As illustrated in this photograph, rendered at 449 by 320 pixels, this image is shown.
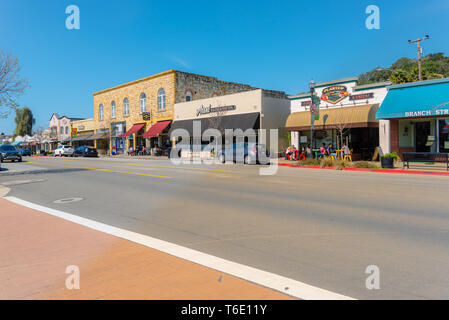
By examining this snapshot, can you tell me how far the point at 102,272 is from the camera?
4.24 meters

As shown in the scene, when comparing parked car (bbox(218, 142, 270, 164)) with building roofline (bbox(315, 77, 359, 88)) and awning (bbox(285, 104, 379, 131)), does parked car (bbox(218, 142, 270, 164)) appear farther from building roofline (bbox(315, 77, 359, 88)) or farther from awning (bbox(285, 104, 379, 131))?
building roofline (bbox(315, 77, 359, 88))

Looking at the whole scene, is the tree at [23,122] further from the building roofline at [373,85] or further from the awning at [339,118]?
the building roofline at [373,85]

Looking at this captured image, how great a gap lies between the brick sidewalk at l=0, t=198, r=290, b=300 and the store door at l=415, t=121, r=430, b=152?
21.5 meters

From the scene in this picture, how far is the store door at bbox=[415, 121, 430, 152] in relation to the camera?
21.2 metres

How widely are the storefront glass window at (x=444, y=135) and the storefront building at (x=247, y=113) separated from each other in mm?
13562

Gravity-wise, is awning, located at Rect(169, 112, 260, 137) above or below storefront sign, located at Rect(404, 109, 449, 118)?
above

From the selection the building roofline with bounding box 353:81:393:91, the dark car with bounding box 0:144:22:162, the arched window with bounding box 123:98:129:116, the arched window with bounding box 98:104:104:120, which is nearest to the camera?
the building roofline with bounding box 353:81:393:91

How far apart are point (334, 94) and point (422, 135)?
6461 mm

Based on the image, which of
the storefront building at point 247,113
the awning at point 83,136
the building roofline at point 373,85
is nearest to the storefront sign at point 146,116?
the storefront building at point 247,113

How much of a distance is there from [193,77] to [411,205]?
3626cm

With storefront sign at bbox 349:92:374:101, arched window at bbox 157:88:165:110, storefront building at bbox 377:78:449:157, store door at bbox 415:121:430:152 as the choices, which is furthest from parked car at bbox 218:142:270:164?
arched window at bbox 157:88:165:110

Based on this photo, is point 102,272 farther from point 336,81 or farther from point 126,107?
A: point 126,107

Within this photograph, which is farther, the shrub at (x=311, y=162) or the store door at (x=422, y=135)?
the shrub at (x=311, y=162)

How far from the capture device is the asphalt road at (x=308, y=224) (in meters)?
4.16
